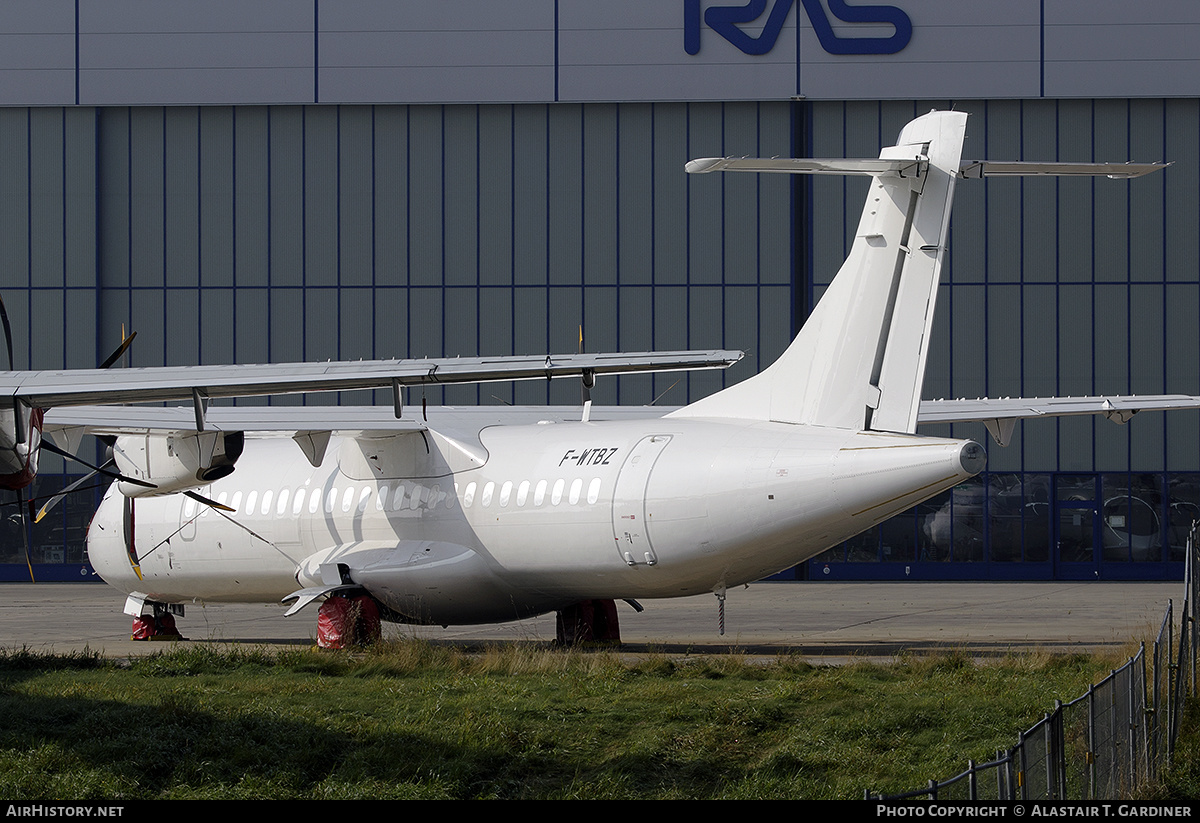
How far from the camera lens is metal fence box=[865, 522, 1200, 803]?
688 cm

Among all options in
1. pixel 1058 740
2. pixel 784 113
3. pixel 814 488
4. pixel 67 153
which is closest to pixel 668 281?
pixel 784 113

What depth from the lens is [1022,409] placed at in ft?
67.3

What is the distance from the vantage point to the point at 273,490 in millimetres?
21609

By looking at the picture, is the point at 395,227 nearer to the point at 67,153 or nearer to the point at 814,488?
the point at 67,153

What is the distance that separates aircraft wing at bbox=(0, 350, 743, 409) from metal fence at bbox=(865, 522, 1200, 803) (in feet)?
13.3

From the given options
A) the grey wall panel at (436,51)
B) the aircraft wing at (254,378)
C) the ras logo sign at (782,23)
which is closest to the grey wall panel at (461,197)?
the grey wall panel at (436,51)

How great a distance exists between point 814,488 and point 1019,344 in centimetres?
2508

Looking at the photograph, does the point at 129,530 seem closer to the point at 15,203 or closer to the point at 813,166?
the point at 813,166

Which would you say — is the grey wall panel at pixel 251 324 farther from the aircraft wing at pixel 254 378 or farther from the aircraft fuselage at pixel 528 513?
the aircraft wing at pixel 254 378

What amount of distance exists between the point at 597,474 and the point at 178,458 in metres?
5.39

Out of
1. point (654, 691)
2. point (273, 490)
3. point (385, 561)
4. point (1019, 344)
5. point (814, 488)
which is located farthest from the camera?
point (1019, 344)

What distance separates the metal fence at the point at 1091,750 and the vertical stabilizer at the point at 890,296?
4771 mm

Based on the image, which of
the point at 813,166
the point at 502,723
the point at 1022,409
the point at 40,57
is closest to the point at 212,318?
the point at 40,57

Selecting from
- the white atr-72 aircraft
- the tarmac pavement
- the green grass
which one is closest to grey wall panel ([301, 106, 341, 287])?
the tarmac pavement
